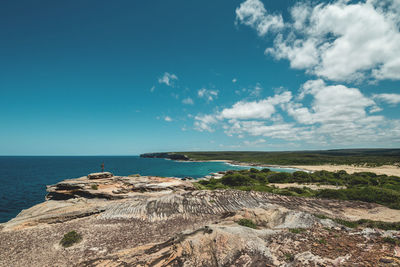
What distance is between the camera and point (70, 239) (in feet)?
48.1

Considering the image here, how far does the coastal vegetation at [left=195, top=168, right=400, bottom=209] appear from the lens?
26688 millimetres

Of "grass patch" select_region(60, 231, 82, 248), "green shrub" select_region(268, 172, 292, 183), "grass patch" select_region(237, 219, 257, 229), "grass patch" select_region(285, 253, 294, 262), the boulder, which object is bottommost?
"green shrub" select_region(268, 172, 292, 183)

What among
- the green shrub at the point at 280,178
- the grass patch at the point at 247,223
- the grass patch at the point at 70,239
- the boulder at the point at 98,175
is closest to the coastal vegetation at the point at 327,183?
the green shrub at the point at 280,178

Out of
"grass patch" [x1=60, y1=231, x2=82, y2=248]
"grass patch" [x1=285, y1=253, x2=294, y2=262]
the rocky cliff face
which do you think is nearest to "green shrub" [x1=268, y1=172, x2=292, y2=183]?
the rocky cliff face

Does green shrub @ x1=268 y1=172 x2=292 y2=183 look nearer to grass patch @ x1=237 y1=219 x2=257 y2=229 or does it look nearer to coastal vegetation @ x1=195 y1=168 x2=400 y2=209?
coastal vegetation @ x1=195 y1=168 x2=400 y2=209

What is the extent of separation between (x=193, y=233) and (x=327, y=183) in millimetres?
49751

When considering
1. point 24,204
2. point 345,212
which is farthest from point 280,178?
point 24,204

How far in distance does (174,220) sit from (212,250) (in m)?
10.9

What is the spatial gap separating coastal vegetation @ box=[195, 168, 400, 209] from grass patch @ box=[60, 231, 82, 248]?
26.3m

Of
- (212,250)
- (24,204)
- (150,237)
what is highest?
(212,250)

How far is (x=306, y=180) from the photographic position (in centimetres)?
4931

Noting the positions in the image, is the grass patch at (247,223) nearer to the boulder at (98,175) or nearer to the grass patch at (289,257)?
the grass patch at (289,257)

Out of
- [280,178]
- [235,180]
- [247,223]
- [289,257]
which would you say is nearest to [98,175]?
[235,180]

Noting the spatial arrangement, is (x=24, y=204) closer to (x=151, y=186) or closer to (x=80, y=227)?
(x=151, y=186)
